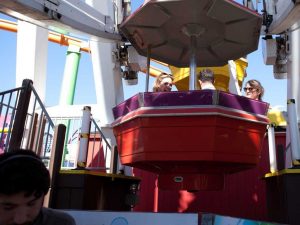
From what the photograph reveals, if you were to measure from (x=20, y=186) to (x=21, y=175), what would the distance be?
0.11 ft

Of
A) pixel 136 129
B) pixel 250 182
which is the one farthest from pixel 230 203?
pixel 136 129

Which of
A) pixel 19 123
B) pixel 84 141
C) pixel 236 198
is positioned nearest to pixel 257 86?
pixel 236 198

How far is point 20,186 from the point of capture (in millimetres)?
1158

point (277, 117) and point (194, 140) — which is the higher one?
point (277, 117)

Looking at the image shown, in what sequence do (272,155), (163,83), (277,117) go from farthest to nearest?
(277,117)
(163,83)
(272,155)

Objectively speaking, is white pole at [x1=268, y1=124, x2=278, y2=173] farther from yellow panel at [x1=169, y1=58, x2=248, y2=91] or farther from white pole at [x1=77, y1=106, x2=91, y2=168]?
yellow panel at [x1=169, y1=58, x2=248, y2=91]

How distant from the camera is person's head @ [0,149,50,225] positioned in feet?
3.79

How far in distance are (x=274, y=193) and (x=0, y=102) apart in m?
2.27

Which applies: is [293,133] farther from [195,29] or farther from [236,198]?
[236,198]

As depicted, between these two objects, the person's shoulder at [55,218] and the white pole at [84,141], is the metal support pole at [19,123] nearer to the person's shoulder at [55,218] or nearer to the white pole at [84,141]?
the white pole at [84,141]

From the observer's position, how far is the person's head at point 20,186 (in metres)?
1.16

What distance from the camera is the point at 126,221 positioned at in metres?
1.82

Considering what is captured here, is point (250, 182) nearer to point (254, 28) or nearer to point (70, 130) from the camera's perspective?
point (254, 28)

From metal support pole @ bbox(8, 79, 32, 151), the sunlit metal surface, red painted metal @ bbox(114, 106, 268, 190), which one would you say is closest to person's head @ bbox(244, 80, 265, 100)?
the sunlit metal surface
